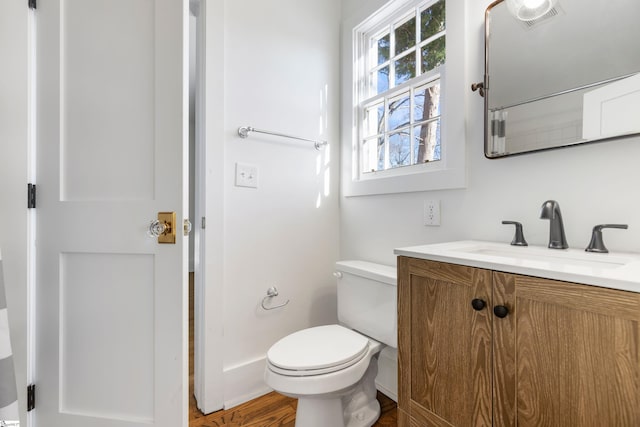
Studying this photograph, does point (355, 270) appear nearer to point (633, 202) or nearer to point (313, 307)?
point (313, 307)

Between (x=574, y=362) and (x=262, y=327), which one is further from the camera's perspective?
(x=262, y=327)

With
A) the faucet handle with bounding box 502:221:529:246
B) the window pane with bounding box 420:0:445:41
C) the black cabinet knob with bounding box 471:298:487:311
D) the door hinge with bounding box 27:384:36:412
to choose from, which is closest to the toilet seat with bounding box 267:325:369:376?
the black cabinet knob with bounding box 471:298:487:311

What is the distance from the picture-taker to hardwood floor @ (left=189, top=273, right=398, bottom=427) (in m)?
1.36

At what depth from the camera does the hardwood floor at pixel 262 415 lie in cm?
136

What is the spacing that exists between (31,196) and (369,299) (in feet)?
4.64

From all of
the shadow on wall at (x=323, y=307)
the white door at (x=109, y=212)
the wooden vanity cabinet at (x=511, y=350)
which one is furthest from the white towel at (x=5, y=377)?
the shadow on wall at (x=323, y=307)

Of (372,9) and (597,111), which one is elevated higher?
(372,9)

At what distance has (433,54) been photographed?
4.85 ft

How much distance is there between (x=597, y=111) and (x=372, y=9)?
1.32 metres

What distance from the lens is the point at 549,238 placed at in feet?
3.28

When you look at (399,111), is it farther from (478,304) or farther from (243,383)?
(243,383)

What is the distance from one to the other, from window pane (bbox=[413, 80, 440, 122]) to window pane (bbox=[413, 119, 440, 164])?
0.15 feet

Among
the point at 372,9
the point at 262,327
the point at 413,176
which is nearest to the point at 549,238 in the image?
the point at 413,176

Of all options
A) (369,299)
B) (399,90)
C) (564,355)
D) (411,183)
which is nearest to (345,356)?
(369,299)
